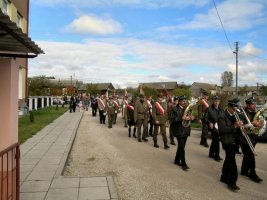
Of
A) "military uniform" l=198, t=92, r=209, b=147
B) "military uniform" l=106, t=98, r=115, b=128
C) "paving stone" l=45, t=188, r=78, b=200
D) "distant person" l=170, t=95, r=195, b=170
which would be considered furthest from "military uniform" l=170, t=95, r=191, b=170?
"military uniform" l=106, t=98, r=115, b=128

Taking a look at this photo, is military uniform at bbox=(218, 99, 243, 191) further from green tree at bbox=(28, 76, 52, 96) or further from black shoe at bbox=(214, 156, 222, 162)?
green tree at bbox=(28, 76, 52, 96)

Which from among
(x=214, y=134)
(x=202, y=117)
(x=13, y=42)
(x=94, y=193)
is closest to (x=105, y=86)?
(x=202, y=117)

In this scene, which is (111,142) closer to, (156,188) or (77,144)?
(77,144)

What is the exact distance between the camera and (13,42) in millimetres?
4984

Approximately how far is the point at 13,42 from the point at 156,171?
4.94 meters

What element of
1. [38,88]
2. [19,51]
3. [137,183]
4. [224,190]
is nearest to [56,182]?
[137,183]

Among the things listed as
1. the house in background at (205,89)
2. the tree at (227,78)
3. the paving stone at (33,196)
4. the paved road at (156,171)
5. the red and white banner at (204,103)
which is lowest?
the paved road at (156,171)

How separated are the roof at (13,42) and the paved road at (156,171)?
9.93 feet

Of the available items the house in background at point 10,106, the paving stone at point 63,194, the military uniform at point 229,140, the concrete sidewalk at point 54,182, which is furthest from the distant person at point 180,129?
the house in background at point 10,106

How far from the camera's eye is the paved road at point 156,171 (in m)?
6.83

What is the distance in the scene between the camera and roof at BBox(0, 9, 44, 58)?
4063 millimetres

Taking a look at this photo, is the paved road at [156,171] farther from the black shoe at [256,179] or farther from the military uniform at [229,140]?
the military uniform at [229,140]

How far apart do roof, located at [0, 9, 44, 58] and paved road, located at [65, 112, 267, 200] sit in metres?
3.03

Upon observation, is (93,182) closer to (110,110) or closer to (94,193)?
(94,193)
